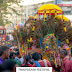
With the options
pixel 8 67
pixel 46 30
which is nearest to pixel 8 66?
pixel 8 67

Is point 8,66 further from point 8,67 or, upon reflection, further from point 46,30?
point 46,30

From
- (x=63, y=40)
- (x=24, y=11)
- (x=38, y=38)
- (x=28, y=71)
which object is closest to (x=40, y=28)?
(x=38, y=38)

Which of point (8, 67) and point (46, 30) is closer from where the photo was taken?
point (8, 67)

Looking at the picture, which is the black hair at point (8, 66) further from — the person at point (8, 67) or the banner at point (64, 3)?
the banner at point (64, 3)

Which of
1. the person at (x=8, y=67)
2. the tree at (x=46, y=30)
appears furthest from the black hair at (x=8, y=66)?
the tree at (x=46, y=30)

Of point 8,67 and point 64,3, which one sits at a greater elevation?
point 8,67

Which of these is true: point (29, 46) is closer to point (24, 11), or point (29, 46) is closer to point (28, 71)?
point (28, 71)

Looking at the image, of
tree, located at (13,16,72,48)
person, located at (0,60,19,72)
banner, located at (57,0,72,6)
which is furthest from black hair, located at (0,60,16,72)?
banner, located at (57,0,72,6)

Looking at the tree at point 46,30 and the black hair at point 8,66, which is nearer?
the black hair at point 8,66

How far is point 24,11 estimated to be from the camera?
76188 mm

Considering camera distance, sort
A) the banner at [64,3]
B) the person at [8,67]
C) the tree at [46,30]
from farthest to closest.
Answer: the banner at [64,3]
the tree at [46,30]
the person at [8,67]

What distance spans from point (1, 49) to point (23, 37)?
9.90 m

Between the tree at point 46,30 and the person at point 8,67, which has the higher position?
the person at point 8,67

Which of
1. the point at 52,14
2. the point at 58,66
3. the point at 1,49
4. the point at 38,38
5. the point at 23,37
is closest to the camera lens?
the point at 1,49
